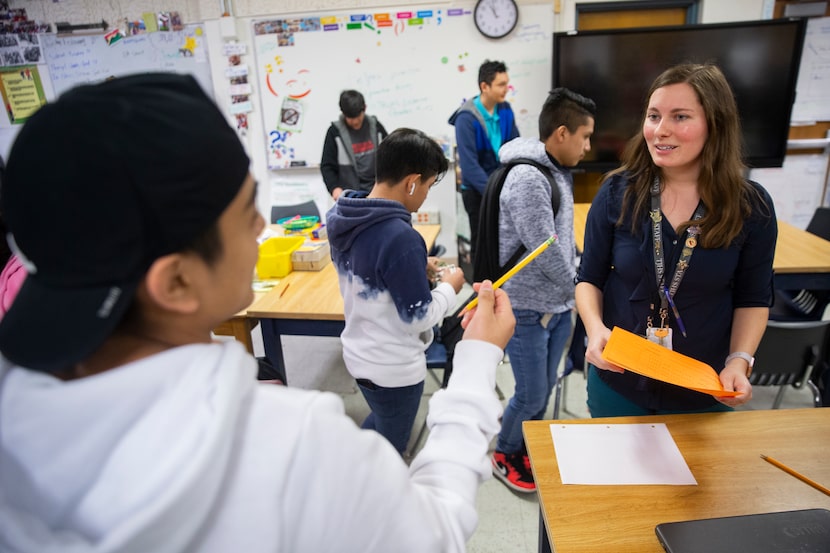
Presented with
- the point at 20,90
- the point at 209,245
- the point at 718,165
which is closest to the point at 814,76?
the point at 718,165

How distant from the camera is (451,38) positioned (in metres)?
4.29

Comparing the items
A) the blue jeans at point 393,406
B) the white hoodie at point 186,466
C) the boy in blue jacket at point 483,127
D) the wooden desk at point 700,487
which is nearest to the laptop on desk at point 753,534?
the wooden desk at point 700,487

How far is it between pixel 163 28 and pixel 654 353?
5199 millimetres

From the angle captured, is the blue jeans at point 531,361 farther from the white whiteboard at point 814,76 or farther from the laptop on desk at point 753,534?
the white whiteboard at point 814,76

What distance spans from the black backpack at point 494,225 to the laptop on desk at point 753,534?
3.77 feet

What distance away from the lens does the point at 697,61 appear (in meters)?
4.00

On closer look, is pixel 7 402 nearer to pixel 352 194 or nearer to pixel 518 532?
pixel 352 194

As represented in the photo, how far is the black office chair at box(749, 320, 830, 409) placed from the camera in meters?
1.82

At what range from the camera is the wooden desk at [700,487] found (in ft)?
2.92

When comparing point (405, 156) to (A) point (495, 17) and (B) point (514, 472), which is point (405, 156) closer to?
(B) point (514, 472)

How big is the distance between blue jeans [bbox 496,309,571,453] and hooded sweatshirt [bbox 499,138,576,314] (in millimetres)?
69

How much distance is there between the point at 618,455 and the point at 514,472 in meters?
1.08

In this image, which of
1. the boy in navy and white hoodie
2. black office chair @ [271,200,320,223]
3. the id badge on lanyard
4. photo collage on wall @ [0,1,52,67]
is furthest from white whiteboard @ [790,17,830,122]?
photo collage on wall @ [0,1,52,67]

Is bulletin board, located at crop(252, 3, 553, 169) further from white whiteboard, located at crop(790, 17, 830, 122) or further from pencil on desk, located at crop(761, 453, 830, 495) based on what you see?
pencil on desk, located at crop(761, 453, 830, 495)
